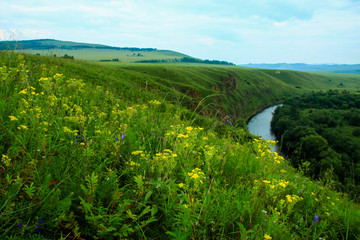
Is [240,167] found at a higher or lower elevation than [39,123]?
lower

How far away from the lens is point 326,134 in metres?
63.7

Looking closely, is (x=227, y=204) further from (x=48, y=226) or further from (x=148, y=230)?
(x=48, y=226)

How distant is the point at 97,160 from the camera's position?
263cm

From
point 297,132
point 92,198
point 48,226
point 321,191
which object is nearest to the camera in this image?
point 48,226

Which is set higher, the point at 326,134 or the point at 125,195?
the point at 125,195

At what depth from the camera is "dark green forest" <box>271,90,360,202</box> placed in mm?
35938

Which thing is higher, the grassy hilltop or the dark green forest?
the grassy hilltop

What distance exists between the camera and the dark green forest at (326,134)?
35938 mm

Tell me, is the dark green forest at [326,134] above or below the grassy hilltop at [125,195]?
below

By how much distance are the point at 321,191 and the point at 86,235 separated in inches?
170

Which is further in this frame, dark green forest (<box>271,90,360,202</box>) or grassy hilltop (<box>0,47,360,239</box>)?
dark green forest (<box>271,90,360,202</box>)

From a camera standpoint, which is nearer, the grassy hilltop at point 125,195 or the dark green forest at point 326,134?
the grassy hilltop at point 125,195

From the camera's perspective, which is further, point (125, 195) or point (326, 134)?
point (326, 134)

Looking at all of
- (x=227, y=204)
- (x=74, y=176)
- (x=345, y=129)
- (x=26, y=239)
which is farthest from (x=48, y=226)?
(x=345, y=129)
